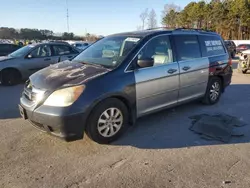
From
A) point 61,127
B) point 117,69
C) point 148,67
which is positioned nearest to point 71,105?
point 61,127

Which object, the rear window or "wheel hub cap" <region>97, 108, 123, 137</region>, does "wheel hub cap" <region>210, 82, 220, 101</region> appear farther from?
"wheel hub cap" <region>97, 108, 123, 137</region>

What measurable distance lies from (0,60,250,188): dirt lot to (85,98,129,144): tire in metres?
0.14

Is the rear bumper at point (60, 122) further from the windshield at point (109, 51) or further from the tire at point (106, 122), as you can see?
the windshield at point (109, 51)

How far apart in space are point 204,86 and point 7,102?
16.2 ft

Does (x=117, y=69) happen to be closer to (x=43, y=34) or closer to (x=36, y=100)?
(x=36, y=100)

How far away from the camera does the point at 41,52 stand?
933 cm

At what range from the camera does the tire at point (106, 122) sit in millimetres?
3627

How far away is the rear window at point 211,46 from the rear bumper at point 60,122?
335cm

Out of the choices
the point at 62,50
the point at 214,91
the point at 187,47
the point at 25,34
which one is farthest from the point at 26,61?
the point at 25,34

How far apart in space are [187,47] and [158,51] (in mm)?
850

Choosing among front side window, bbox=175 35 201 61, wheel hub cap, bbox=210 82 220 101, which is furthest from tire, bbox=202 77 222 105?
front side window, bbox=175 35 201 61

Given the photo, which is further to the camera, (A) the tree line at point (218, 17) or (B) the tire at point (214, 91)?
(A) the tree line at point (218, 17)

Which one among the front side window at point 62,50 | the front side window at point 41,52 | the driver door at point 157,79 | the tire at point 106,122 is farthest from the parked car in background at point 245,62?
the tire at point 106,122

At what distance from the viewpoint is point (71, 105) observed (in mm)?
3361
